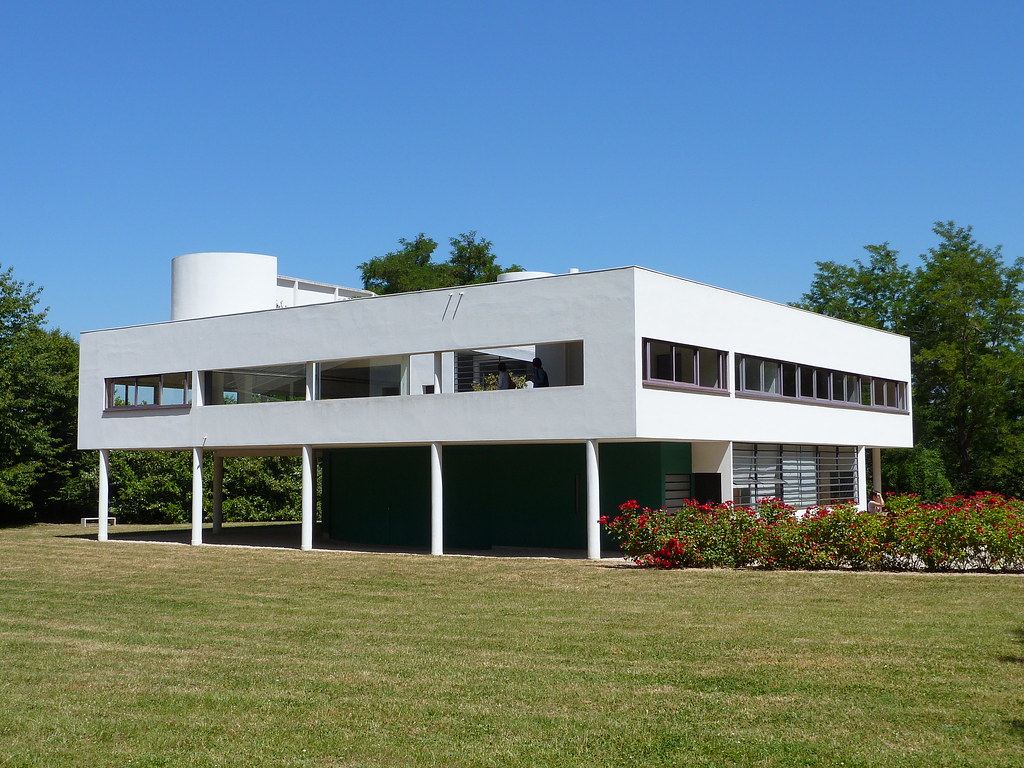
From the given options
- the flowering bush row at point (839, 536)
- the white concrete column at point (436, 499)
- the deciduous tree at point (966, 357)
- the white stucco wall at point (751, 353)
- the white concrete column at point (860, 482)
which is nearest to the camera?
the flowering bush row at point (839, 536)

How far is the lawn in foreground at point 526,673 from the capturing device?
6.83 metres

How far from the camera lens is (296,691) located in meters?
8.59

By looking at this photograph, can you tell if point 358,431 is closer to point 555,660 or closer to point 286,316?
point 286,316

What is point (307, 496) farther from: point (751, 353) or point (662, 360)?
point (751, 353)

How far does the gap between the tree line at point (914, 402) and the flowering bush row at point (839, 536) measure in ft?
73.4

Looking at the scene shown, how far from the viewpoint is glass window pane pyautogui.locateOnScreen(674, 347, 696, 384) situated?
861 inches

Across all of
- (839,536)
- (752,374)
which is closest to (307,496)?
(752,374)

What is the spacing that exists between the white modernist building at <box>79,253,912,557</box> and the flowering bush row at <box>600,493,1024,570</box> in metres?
2.32

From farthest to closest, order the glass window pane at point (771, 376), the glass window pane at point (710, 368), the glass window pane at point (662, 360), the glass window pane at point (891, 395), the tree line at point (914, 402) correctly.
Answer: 1. the tree line at point (914, 402)
2. the glass window pane at point (891, 395)
3. the glass window pane at point (771, 376)
4. the glass window pane at point (710, 368)
5. the glass window pane at point (662, 360)

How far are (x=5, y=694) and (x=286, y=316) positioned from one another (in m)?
17.5

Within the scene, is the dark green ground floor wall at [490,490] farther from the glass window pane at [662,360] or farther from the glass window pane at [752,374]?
the glass window pane at [662,360]

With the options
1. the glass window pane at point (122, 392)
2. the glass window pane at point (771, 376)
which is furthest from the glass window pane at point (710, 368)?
the glass window pane at point (122, 392)

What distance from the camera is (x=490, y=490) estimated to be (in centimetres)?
2622

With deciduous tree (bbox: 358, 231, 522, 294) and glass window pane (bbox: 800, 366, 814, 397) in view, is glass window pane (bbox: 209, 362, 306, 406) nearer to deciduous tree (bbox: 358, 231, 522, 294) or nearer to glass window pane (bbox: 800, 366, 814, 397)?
glass window pane (bbox: 800, 366, 814, 397)
